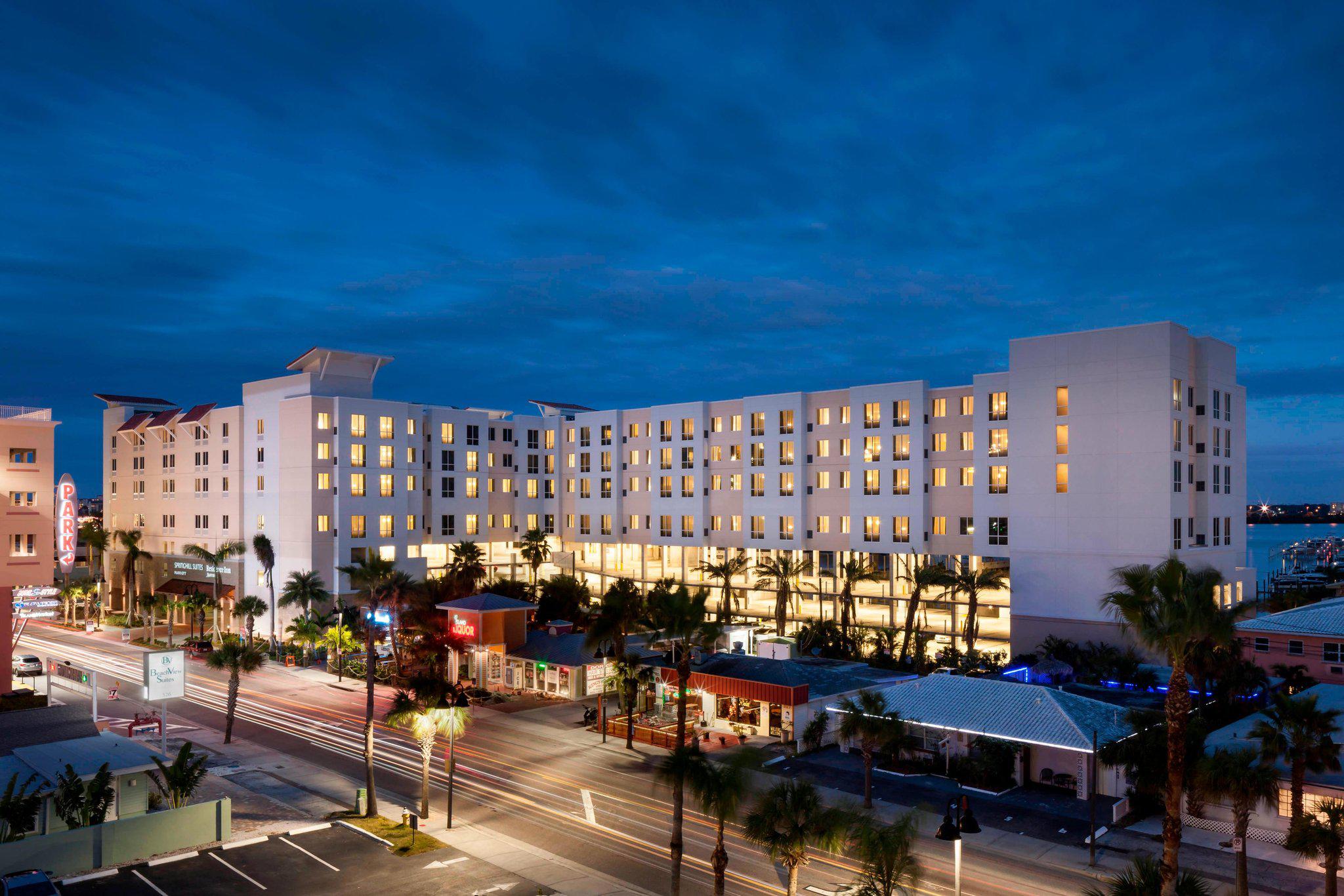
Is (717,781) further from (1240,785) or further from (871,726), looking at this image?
(1240,785)

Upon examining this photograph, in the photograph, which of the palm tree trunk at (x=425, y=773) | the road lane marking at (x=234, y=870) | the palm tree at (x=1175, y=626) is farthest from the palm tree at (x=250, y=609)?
the palm tree at (x=1175, y=626)

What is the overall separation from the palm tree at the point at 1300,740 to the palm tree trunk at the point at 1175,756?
22.3 feet

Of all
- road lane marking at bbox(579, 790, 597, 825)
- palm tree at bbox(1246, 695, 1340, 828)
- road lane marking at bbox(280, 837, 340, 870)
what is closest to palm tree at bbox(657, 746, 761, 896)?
road lane marking at bbox(579, 790, 597, 825)

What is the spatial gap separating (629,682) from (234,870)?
69.1 feet

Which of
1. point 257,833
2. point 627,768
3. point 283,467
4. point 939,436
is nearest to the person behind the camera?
point 257,833

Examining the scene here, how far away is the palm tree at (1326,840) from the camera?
24.6m

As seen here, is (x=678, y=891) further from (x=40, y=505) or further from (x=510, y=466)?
(x=510, y=466)

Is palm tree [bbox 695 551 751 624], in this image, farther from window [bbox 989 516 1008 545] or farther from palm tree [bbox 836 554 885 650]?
window [bbox 989 516 1008 545]

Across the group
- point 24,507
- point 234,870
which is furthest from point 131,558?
point 234,870

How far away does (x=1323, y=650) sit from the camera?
50531mm

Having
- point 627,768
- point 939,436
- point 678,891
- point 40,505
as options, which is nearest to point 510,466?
point 939,436

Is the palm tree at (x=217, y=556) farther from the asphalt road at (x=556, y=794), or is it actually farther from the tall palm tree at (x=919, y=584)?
the tall palm tree at (x=919, y=584)

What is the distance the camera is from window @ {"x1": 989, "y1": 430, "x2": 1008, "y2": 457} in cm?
7069

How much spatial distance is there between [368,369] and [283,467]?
12.4m
